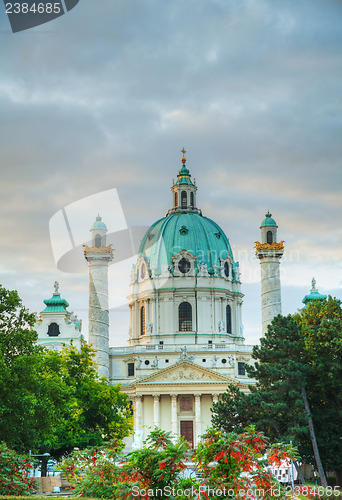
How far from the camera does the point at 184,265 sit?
108m

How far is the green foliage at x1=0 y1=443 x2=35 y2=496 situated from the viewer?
25.6 m

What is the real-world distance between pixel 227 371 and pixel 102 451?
6935cm

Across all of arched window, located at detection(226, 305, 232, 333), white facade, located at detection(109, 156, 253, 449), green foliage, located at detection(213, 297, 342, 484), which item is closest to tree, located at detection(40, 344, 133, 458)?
green foliage, located at detection(213, 297, 342, 484)

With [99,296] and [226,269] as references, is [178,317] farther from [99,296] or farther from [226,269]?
[99,296]

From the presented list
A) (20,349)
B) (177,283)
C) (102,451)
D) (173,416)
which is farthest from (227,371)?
(102,451)

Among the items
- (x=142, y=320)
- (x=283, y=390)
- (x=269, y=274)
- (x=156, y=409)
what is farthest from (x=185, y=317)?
(x=283, y=390)

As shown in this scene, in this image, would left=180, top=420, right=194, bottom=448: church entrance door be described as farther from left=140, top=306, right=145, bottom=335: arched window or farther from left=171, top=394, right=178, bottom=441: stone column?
left=140, top=306, right=145, bottom=335: arched window

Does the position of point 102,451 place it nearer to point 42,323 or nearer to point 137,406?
point 137,406

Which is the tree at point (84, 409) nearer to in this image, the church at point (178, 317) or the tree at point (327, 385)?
the tree at point (327, 385)

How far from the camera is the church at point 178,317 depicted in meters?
93.5

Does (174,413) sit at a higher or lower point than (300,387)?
higher

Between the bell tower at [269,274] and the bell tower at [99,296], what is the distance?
66.3 ft

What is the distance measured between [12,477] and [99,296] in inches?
2790

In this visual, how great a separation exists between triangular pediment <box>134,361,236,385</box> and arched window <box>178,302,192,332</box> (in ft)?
39.4
